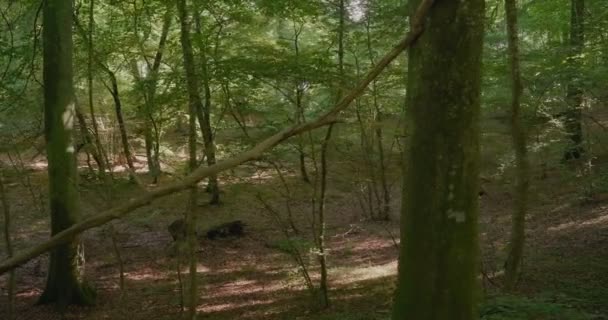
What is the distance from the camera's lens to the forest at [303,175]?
2.18 metres

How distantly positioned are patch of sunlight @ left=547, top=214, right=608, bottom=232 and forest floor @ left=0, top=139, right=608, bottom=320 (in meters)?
0.03

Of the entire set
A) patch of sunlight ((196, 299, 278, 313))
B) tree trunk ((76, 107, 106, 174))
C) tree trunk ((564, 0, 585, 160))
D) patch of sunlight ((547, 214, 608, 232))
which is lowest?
patch of sunlight ((196, 299, 278, 313))

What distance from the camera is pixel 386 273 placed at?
36.9 feet

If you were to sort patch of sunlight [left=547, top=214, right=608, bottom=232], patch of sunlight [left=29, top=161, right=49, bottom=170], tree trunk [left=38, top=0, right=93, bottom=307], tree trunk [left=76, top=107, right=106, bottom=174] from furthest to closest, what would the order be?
patch of sunlight [left=29, top=161, right=49, bottom=170]
patch of sunlight [left=547, top=214, right=608, bottom=232]
tree trunk [left=38, top=0, right=93, bottom=307]
tree trunk [left=76, top=107, right=106, bottom=174]

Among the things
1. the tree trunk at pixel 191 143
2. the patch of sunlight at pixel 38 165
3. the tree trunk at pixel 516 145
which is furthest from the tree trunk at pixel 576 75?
the patch of sunlight at pixel 38 165

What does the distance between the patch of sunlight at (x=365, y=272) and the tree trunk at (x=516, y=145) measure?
4.13 meters

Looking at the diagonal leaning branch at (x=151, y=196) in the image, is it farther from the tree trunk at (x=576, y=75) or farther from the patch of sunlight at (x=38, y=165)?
the patch of sunlight at (x=38, y=165)

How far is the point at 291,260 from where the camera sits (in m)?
13.5

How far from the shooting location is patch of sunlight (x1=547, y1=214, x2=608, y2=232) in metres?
12.3

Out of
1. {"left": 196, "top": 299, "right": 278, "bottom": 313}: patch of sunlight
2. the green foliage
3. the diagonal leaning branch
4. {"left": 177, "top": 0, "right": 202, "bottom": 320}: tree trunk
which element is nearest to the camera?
the diagonal leaning branch

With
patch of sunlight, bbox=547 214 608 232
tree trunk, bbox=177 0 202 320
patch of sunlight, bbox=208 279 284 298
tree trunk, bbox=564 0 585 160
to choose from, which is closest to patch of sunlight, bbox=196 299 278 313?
patch of sunlight, bbox=208 279 284 298

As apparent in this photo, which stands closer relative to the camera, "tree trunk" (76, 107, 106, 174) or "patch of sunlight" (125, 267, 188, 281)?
"tree trunk" (76, 107, 106, 174)

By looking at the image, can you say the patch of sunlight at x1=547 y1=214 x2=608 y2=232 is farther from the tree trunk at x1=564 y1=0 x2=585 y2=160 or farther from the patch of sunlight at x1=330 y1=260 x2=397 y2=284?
the patch of sunlight at x1=330 y1=260 x2=397 y2=284

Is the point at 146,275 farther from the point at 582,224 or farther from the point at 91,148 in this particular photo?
the point at 582,224
